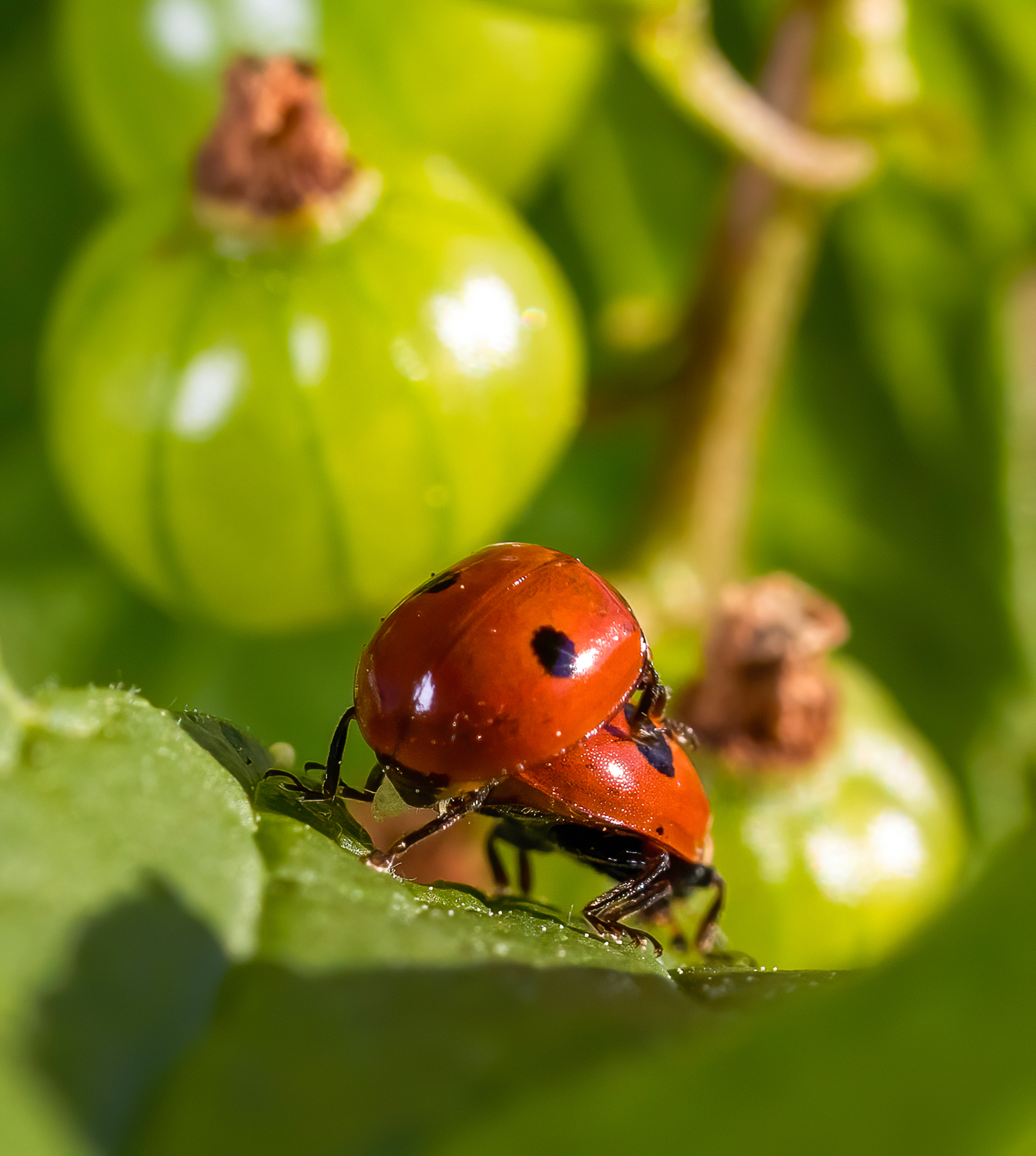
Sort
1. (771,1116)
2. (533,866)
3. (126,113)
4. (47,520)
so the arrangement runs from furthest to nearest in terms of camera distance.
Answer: (47,520) → (126,113) → (533,866) → (771,1116)

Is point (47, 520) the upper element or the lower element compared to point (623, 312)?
lower

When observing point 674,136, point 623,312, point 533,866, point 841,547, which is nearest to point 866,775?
point 533,866

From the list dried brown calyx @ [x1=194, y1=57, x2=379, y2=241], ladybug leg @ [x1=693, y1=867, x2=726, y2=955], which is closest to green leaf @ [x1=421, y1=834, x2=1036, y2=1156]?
ladybug leg @ [x1=693, y1=867, x2=726, y2=955]

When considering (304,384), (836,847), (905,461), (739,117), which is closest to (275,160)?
(304,384)

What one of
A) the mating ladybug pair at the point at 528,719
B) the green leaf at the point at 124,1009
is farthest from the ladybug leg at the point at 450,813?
the green leaf at the point at 124,1009

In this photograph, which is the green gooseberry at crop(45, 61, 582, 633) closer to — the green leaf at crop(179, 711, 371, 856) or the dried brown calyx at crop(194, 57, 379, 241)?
the dried brown calyx at crop(194, 57, 379, 241)

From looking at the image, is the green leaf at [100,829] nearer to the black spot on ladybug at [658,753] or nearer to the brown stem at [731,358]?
the black spot on ladybug at [658,753]

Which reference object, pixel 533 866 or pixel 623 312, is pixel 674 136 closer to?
pixel 623 312
